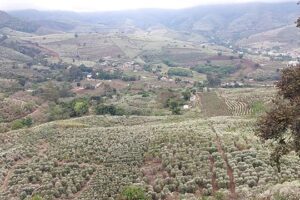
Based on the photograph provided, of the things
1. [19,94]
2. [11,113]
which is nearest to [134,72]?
[19,94]

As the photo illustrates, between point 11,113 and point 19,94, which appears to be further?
point 19,94

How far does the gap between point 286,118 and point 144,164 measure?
26.3m

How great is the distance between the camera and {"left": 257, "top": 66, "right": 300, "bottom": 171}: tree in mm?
22234

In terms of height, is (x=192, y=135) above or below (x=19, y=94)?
above

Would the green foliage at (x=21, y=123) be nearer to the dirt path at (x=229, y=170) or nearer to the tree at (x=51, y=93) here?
the tree at (x=51, y=93)

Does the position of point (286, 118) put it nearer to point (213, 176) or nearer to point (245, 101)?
point (213, 176)

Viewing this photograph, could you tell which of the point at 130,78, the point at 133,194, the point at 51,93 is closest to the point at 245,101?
the point at 51,93

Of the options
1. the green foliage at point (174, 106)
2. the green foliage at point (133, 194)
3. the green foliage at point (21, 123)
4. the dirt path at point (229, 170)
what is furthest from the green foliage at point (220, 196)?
the green foliage at point (174, 106)

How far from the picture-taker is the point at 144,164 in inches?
1847

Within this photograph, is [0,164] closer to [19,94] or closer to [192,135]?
[192,135]

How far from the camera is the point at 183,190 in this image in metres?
39.3

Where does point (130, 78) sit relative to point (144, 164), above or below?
below

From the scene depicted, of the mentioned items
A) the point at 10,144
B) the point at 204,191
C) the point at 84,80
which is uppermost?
the point at 204,191

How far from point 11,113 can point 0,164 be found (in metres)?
58.2
